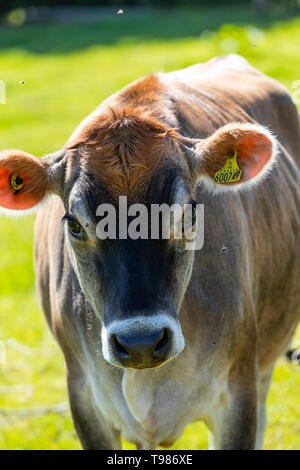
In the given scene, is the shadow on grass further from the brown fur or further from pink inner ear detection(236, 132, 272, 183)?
the brown fur

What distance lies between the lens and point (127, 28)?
25000mm

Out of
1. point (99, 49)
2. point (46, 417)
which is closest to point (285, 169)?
point (46, 417)

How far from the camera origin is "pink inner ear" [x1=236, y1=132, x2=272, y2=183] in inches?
139

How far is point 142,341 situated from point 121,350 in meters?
0.12

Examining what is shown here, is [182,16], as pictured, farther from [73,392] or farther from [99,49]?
[73,392]

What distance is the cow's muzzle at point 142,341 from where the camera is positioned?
3.02m

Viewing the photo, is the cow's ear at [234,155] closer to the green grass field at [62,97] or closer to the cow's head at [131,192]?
the cow's head at [131,192]

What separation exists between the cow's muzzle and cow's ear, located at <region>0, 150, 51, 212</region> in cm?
70

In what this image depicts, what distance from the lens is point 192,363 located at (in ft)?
12.3

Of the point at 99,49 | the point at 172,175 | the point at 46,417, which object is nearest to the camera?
the point at 172,175

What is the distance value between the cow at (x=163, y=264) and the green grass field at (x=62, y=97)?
1.13 meters

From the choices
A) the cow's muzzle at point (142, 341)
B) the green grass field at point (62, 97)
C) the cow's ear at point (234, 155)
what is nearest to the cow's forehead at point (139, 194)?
the cow's ear at point (234, 155)

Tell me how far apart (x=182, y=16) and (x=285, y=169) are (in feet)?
74.6

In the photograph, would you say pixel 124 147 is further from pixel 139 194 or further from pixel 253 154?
pixel 253 154
